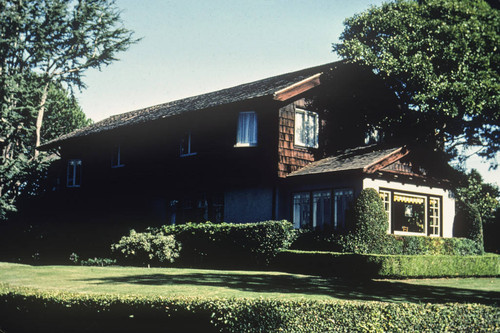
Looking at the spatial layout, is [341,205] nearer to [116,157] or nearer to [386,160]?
[386,160]

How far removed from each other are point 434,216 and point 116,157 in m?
19.7

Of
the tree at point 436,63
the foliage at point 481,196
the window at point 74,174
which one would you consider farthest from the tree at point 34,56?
the foliage at point 481,196

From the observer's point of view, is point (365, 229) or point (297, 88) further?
point (297, 88)

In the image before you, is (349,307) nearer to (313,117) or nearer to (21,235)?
(313,117)

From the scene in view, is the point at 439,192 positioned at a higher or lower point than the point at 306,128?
lower

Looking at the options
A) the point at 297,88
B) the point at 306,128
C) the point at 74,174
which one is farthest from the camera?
the point at 74,174

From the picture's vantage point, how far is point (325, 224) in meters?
23.2

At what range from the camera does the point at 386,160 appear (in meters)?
23.1

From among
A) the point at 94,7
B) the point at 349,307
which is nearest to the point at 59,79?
the point at 94,7

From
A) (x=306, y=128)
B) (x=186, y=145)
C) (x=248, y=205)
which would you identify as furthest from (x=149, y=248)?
(x=306, y=128)

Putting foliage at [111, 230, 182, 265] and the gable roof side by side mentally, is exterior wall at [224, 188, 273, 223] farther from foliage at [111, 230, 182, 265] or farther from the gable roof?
foliage at [111, 230, 182, 265]

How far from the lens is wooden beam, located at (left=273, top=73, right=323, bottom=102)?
24297 mm

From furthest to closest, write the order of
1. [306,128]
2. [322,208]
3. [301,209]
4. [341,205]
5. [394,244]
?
[306,128], [301,209], [322,208], [341,205], [394,244]

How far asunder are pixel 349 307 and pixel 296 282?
20.2ft
